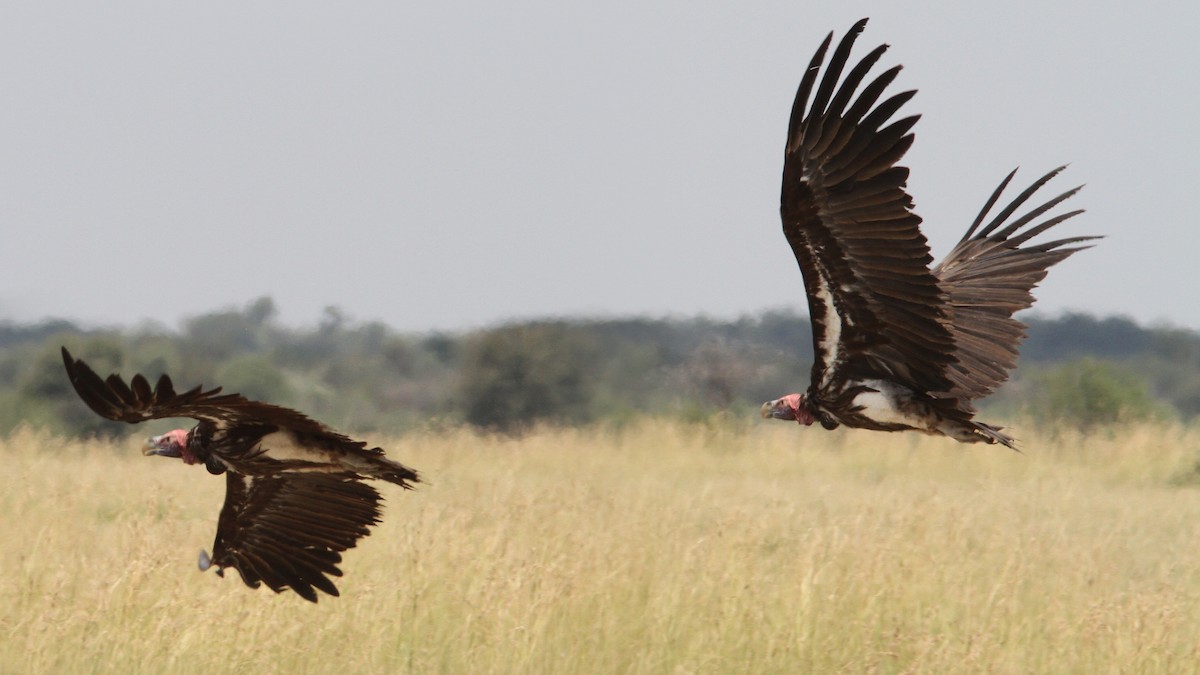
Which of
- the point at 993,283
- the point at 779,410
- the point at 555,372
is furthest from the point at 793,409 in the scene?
the point at 555,372

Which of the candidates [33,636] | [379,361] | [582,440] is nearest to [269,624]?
[33,636]

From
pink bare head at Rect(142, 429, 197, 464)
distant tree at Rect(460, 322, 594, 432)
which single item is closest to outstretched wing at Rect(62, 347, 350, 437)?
pink bare head at Rect(142, 429, 197, 464)

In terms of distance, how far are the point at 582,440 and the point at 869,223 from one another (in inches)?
543

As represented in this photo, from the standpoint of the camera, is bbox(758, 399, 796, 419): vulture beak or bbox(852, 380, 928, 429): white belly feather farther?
bbox(758, 399, 796, 419): vulture beak

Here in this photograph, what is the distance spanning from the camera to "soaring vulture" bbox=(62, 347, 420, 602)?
15.0 feet

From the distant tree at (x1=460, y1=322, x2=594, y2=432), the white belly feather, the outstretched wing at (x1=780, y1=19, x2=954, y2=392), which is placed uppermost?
the outstretched wing at (x1=780, y1=19, x2=954, y2=392)

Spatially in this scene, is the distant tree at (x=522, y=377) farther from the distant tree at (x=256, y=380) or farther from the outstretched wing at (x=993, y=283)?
the outstretched wing at (x=993, y=283)

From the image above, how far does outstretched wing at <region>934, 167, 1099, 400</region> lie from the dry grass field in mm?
1320

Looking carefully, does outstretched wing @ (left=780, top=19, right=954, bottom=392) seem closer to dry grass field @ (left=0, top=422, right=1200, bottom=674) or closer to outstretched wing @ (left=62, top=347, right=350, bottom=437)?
dry grass field @ (left=0, top=422, right=1200, bottom=674)

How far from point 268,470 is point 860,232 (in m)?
2.50

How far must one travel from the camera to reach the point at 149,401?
459 centimetres

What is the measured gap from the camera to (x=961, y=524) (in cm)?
938

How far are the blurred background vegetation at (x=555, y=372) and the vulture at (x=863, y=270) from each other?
24.9 feet

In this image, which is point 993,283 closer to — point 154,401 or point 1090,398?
point 154,401
